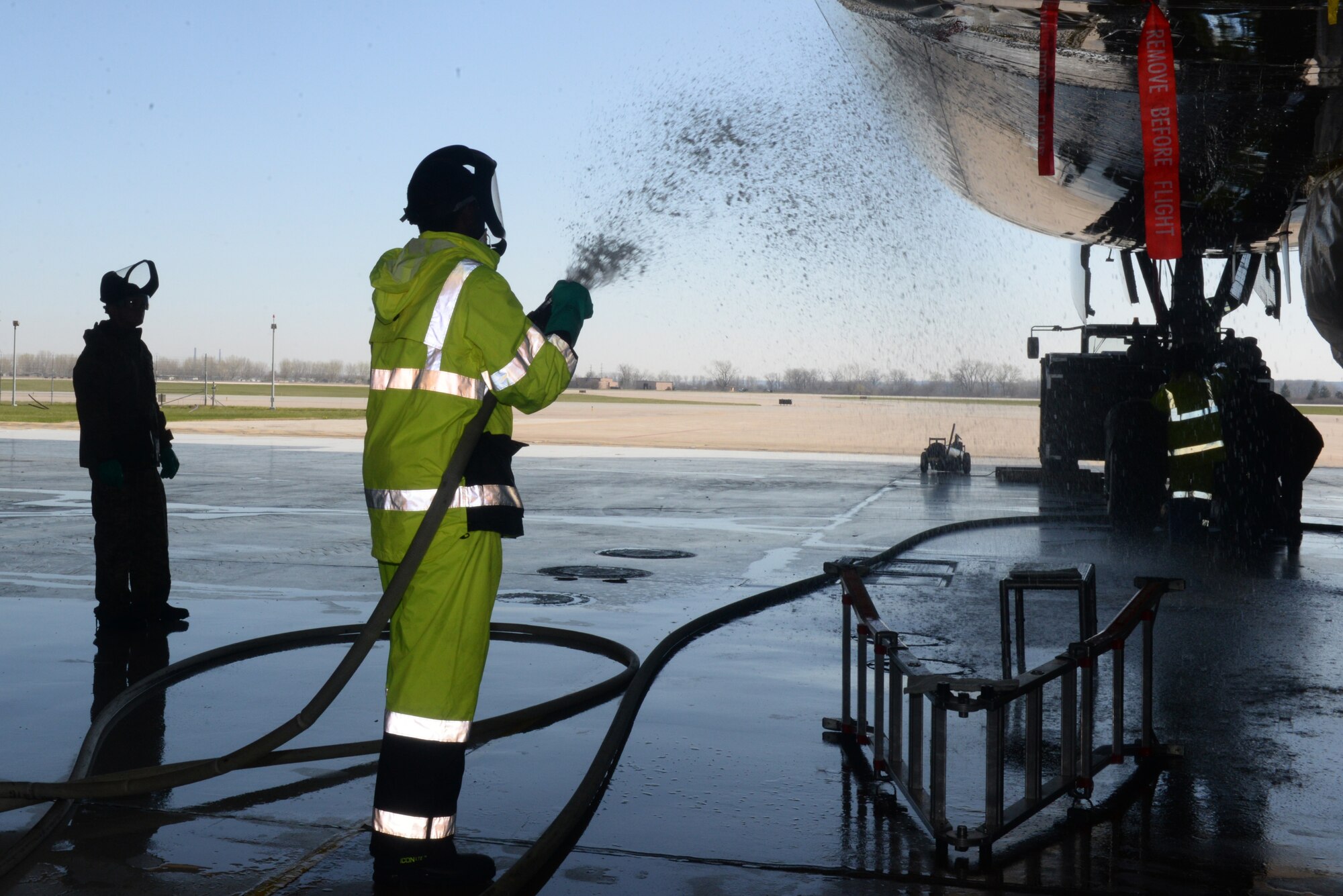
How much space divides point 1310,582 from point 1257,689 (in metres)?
3.93

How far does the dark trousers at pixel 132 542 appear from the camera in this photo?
663cm

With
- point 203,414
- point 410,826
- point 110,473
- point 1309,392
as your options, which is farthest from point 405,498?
point 1309,392

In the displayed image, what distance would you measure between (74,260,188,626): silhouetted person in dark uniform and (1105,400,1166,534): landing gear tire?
887cm

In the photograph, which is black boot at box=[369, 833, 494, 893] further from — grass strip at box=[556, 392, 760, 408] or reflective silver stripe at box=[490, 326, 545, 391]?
grass strip at box=[556, 392, 760, 408]

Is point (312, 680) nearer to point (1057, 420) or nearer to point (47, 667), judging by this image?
point (47, 667)

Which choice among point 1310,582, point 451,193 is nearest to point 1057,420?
point 1310,582

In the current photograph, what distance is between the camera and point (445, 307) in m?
3.27

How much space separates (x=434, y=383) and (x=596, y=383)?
470ft

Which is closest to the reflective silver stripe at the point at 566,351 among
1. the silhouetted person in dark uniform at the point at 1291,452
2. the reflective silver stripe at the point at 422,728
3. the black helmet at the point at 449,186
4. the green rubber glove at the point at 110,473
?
the black helmet at the point at 449,186

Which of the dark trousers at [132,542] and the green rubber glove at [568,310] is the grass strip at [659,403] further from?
the green rubber glove at [568,310]

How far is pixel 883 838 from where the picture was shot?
3629mm

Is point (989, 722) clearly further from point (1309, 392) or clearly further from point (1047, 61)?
point (1309, 392)

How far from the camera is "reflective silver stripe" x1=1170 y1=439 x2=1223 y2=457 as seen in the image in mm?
8789

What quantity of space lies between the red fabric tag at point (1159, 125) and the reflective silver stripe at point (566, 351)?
365 cm
